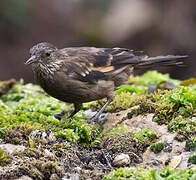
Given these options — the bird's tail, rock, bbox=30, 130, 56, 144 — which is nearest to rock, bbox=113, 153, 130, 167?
rock, bbox=30, 130, 56, 144

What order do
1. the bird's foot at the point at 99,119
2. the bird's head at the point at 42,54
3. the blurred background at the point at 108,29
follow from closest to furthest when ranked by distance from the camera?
the bird's foot at the point at 99,119, the bird's head at the point at 42,54, the blurred background at the point at 108,29

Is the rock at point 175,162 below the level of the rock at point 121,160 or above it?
above

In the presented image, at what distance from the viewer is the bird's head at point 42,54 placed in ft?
23.1

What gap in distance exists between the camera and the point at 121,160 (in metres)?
5.21

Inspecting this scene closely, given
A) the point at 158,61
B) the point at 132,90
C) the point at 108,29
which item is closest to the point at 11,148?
the point at 132,90

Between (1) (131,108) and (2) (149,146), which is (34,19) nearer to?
(1) (131,108)

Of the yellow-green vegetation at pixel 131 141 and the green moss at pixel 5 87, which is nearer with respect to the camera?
the yellow-green vegetation at pixel 131 141

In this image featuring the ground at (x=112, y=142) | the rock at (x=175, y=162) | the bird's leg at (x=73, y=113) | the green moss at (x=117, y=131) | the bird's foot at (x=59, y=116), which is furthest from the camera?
the bird's foot at (x=59, y=116)

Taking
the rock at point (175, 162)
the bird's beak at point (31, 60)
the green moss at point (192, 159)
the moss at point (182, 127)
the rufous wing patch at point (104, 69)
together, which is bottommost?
the rock at point (175, 162)

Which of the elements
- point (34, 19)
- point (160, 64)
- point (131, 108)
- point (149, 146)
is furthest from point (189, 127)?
point (34, 19)

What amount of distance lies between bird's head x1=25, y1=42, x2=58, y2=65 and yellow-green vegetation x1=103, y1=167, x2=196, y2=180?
3.17 meters

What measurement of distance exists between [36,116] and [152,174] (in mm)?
3094

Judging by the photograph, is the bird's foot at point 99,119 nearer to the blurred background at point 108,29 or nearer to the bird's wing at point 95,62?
the bird's wing at point 95,62

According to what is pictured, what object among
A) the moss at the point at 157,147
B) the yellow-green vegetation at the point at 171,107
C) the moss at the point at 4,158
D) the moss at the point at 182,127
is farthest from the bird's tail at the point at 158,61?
the moss at the point at 4,158
